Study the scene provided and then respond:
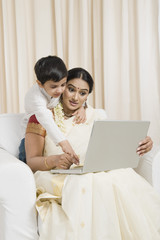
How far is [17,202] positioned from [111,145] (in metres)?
0.47

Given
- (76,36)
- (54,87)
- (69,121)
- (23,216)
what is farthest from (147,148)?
(76,36)

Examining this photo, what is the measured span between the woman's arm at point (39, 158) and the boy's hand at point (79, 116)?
0.23 meters

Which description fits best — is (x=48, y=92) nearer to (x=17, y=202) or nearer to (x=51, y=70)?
(x=51, y=70)

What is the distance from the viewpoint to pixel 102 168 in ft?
4.71

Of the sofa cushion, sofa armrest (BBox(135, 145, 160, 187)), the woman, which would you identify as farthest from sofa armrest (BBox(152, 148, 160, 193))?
the sofa cushion

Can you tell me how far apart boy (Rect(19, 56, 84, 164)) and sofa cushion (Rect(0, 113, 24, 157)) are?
0.40 ft

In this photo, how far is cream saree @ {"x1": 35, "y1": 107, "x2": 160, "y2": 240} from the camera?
1.27 meters

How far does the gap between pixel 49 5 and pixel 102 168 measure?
220cm

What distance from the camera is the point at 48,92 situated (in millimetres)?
1756

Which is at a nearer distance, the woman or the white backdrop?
the woman

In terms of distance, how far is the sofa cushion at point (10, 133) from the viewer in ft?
6.39

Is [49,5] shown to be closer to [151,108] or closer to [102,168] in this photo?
[151,108]

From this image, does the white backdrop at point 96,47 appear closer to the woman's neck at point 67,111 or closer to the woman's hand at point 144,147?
the woman's neck at point 67,111

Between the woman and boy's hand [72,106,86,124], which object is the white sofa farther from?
boy's hand [72,106,86,124]
